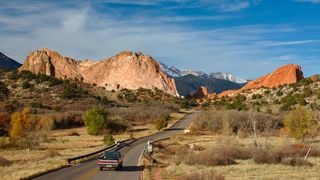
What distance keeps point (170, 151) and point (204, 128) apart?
1612 inches

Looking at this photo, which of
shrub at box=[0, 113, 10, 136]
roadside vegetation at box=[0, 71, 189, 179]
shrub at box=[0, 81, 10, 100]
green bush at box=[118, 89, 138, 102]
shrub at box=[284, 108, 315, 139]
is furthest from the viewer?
green bush at box=[118, 89, 138, 102]

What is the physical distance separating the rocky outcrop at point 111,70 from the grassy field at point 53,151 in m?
54.2

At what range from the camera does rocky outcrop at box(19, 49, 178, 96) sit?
16638 cm

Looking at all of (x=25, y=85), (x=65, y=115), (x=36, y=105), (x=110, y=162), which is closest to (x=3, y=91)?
(x=25, y=85)

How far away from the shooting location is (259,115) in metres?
80.9

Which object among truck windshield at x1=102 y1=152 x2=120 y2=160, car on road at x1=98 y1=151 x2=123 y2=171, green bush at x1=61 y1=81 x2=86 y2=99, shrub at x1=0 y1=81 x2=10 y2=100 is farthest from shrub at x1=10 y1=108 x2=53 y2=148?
green bush at x1=61 y1=81 x2=86 y2=99

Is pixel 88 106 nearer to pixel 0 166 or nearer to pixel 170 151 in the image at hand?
pixel 170 151

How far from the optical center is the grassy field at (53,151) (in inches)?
1207

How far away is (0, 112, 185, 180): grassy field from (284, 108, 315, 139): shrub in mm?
26571

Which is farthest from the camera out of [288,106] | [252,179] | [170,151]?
[288,106]

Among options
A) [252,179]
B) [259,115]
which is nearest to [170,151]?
[252,179]

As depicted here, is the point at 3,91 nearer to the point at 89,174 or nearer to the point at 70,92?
the point at 70,92

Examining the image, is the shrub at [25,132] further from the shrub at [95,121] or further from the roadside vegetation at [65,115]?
the shrub at [95,121]

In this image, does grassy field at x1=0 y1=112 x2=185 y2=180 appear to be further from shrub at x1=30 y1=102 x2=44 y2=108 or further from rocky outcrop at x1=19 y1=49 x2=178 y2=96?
rocky outcrop at x1=19 y1=49 x2=178 y2=96
